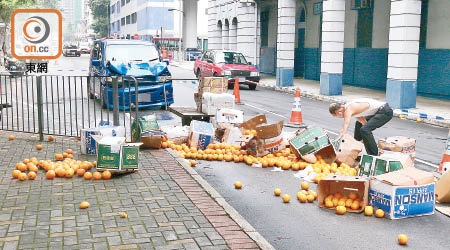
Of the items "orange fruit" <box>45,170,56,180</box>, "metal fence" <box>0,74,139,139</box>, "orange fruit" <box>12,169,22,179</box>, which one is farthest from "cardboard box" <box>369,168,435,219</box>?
"metal fence" <box>0,74,139,139</box>

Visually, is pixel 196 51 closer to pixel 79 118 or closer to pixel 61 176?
pixel 79 118

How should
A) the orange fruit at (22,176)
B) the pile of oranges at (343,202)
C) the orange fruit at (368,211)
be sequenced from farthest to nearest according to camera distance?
the orange fruit at (22,176) < the pile of oranges at (343,202) < the orange fruit at (368,211)

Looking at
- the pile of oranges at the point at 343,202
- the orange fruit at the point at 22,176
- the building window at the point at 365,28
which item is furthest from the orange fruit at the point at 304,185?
the building window at the point at 365,28

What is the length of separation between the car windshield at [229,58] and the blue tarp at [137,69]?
35.5 ft

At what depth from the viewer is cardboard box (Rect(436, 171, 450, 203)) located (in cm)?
733


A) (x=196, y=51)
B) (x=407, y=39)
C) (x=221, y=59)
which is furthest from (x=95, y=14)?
(x=407, y=39)

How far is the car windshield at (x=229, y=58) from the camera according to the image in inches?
1069

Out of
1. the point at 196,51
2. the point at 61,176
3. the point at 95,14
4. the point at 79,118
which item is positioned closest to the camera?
the point at 61,176

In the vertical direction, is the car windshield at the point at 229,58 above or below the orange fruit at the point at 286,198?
above

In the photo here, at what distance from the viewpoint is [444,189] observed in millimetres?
7355

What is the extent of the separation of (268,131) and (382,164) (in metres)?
2.68

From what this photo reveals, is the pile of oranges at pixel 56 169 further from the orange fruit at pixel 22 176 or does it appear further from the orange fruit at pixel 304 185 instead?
the orange fruit at pixel 304 185

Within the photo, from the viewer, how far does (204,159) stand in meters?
10.0

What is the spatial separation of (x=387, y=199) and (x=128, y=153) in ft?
12.4
